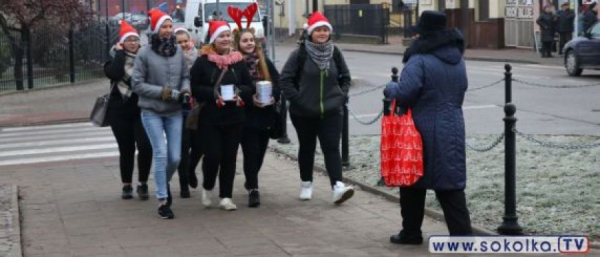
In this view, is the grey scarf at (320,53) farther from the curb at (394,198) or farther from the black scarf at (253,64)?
the curb at (394,198)

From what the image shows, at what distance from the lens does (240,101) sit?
9656 mm

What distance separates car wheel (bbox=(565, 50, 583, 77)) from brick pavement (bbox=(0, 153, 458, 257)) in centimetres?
1577

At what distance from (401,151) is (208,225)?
2305 millimetres

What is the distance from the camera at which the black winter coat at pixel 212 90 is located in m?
9.62

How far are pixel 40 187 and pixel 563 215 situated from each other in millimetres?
5714

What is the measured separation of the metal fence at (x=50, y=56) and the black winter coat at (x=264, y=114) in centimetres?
1754

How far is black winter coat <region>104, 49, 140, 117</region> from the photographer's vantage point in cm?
1027

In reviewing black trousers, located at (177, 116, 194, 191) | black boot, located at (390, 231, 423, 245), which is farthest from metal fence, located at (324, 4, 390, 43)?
black boot, located at (390, 231, 423, 245)

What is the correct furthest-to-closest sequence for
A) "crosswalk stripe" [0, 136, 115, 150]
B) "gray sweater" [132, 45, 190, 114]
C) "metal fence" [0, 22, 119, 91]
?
1. "metal fence" [0, 22, 119, 91]
2. "crosswalk stripe" [0, 136, 115, 150]
3. "gray sweater" [132, 45, 190, 114]

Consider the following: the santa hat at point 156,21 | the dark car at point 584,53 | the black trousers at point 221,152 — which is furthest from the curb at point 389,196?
the dark car at point 584,53

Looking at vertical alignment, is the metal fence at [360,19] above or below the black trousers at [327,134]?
above

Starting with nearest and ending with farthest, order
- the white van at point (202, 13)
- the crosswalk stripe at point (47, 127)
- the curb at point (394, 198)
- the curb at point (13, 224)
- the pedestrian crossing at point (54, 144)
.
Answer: the curb at point (13, 224), the curb at point (394, 198), the pedestrian crossing at point (54, 144), the crosswalk stripe at point (47, 127), the white van at point (202, 13)

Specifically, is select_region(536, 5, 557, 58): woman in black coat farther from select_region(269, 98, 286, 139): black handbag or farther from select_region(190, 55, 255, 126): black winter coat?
select_region(190, 55, 255, 126): black winter coat

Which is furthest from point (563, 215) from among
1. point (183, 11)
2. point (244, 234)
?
point (183, 11)
